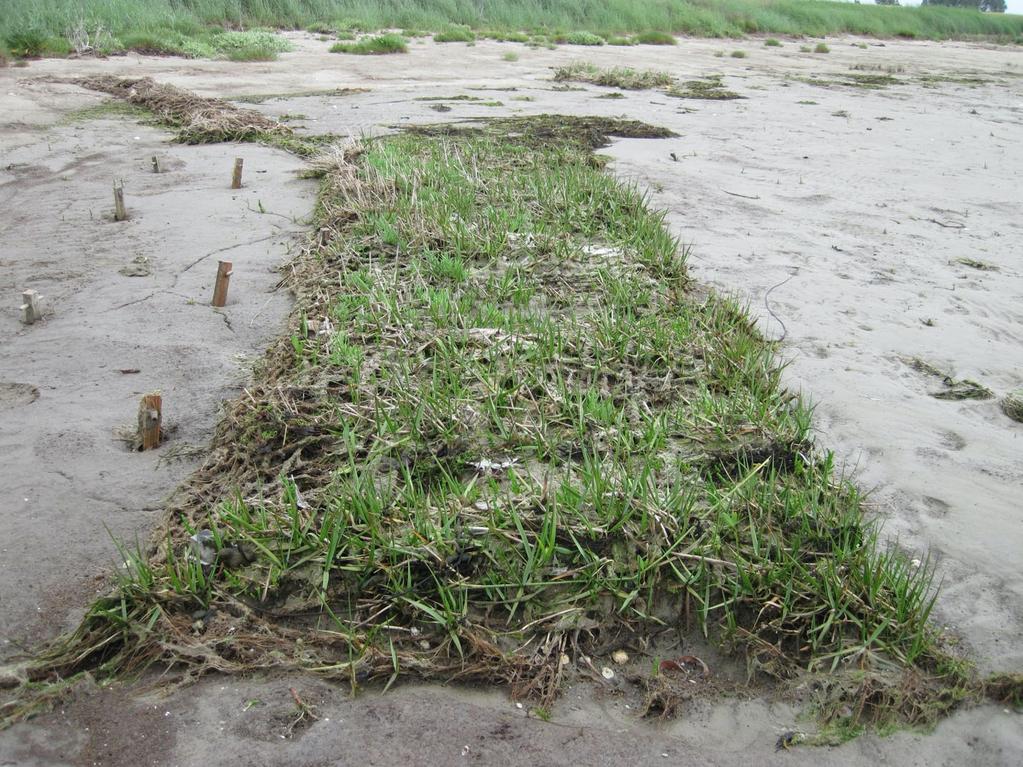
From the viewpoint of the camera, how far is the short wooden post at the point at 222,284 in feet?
13.8

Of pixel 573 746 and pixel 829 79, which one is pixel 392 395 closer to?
pixel 573 746

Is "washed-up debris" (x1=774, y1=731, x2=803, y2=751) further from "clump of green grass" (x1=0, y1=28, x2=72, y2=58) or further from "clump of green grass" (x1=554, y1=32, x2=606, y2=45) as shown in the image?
"clump of green grass" (x1=554, y1=32, x2=606, y2=45)

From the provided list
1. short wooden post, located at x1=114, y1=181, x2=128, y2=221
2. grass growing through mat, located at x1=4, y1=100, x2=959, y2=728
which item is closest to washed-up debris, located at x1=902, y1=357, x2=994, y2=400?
grass growing through mat, located at x1=4, y1=100, x2=959, y2=728

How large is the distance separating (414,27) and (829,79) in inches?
391

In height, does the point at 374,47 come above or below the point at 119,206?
above

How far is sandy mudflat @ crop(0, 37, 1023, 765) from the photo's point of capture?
1954 millimetres

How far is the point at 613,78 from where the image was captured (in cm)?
1216

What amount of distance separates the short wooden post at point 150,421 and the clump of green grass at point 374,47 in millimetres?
13810

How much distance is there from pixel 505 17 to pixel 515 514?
2322 centimetres

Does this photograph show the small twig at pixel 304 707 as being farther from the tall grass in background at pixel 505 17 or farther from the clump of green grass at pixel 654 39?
the clump of green grass at pixel 654 39

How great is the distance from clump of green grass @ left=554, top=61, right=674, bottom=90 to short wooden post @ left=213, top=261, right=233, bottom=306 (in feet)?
29.1

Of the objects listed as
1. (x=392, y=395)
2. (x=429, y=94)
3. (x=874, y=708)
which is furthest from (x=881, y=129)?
(x=874, y=708)

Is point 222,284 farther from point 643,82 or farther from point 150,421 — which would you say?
point 643,82

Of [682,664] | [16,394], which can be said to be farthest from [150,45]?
[682,664]
